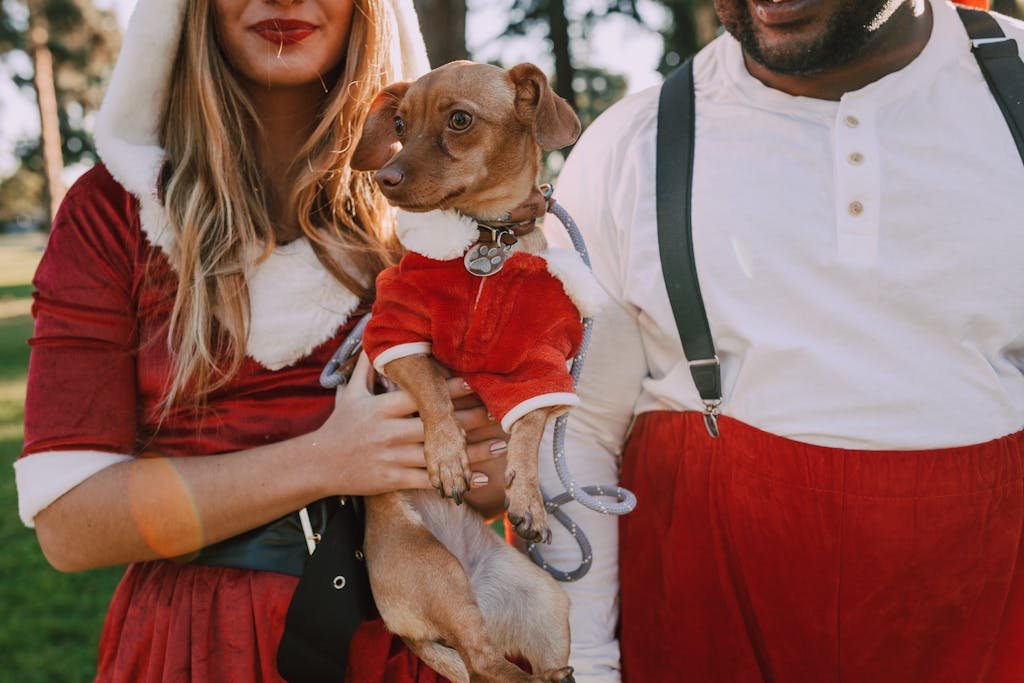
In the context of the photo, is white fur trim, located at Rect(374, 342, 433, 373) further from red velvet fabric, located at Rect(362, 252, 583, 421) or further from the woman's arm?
the woman's arm

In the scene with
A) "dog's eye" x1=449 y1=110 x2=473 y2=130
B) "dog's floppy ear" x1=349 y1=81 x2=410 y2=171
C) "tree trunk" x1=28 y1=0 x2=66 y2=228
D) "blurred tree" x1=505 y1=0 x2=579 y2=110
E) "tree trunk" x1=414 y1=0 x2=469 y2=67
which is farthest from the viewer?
"tree trunk" x1=28 y1=0 x2=66 y2=228

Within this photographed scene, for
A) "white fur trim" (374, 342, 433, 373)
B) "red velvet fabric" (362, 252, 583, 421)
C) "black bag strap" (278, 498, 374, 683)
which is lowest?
"black bag strap" (278, 498, 374, 683)

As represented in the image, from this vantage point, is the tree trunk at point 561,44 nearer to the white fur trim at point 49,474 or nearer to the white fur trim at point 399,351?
the white fur trim at point 399,351

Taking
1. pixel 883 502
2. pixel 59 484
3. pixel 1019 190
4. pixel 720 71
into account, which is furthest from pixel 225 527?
pixel 1019 190

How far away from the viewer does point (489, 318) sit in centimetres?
189

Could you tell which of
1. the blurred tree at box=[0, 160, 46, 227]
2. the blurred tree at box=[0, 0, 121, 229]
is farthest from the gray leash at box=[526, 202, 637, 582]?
the blurred tree at box=[0, 160, 46, 227]

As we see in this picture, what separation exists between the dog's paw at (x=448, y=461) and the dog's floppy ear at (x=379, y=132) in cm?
74

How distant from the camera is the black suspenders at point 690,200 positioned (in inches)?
Result: 75.8

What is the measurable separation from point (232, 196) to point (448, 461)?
88cm

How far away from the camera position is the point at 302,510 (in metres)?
2.04

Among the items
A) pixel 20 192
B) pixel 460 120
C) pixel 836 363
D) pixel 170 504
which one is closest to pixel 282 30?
pixel 460 120

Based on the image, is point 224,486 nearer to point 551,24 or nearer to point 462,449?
point 462,449

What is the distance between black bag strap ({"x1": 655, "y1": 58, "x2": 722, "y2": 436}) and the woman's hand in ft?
1.68

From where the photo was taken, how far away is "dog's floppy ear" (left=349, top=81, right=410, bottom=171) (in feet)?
7.15
